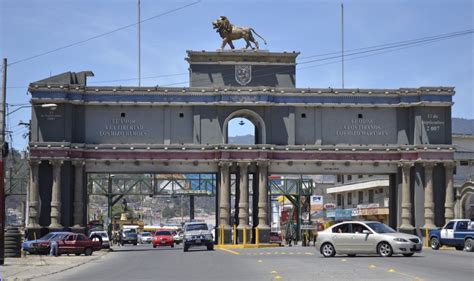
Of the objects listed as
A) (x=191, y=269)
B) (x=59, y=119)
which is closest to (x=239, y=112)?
(x=59, y=119)

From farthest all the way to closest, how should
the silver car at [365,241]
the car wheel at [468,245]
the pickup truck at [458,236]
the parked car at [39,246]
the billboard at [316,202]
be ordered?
the billboard at [316,202]
the parked car at [39,246]
the pickup truck at [458,236]
the car wheel at [468,245]
the silver car at [365,241]

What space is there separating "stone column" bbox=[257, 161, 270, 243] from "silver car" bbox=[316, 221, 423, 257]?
21866mm

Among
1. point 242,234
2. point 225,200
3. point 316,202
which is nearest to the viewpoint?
point 225,200

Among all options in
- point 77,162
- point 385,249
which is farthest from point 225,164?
point 385,249

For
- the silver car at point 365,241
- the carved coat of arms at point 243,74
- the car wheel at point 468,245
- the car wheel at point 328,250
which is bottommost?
the car wheel at point 468,245

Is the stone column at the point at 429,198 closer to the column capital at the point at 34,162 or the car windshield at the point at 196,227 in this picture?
the car windshield at the point at 196,227

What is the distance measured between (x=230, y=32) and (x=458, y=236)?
24.2m

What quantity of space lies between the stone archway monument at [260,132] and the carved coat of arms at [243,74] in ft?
0.24

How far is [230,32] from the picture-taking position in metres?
61.2

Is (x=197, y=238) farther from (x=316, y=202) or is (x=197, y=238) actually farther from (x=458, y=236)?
(x=316, y=202)

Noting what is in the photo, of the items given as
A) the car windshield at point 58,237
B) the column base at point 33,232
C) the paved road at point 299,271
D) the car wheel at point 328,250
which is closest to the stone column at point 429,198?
the car wheel at point 328,250

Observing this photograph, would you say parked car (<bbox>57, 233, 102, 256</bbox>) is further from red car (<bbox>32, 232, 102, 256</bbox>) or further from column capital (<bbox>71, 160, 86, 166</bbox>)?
column capital (<bbox>71, 160, 86, 166</bbox>)

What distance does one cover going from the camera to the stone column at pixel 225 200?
58.6 metres

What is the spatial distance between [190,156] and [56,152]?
9403 millimetres
